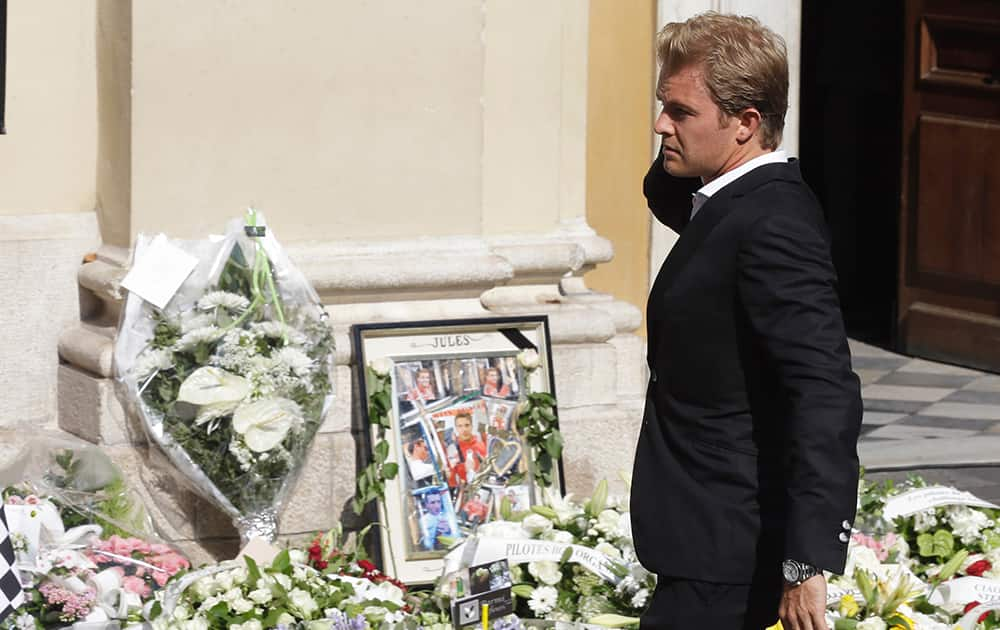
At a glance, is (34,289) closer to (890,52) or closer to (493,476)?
(493,476)

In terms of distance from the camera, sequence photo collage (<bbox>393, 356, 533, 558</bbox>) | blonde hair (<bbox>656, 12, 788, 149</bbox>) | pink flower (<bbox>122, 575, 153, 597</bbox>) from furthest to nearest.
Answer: photo collage (<bbox>393, 356, 533, 558</bbox>), pink flower (<bbox>122, 575, 153, 597</bbox>), blonde hair (<bbox>656, 12, 788, 149</bbox>)

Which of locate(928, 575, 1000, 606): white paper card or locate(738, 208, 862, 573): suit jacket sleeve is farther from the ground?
locate(738, 208, 862, 573): suit jacket sleeve

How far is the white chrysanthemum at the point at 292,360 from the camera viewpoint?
4.70 m

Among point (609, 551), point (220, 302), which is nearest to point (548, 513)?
point (609, 551)

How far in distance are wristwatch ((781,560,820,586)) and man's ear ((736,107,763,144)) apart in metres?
0.66

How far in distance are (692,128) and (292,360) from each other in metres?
1.94

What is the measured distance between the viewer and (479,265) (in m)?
5.29

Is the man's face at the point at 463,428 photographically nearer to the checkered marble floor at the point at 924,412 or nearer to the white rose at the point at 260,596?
the white rose at the point at 260,596

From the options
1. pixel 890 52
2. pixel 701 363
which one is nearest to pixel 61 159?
pixel 701 363

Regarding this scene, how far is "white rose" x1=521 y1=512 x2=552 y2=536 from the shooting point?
4.32m

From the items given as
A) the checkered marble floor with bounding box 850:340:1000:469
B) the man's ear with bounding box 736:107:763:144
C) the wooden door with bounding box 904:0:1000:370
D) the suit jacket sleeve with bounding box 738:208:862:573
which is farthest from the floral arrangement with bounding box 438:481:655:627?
the wooden door with bounding box 904:0:1000:370

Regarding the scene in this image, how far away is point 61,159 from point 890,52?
17.6 ft

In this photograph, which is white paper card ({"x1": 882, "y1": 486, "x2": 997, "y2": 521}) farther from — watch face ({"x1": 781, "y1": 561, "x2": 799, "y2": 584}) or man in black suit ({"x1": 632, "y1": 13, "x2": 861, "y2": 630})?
watch face ({"x1": 781, "y1": 561, "x2": 799, "y2": 584})

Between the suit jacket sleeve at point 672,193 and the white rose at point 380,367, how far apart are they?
1.72 meters
